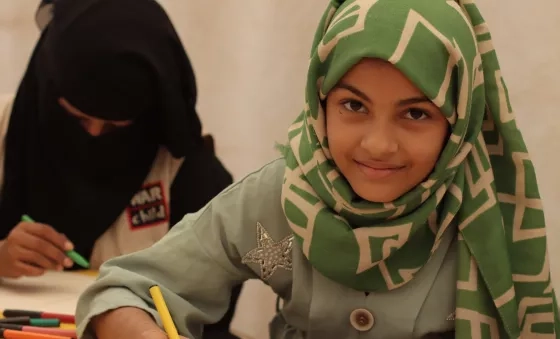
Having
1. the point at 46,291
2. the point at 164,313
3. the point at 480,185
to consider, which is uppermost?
the point at 480,185

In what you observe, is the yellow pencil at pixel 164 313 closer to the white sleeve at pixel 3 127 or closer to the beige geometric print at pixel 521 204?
the beige geometric print at pixel 521 204

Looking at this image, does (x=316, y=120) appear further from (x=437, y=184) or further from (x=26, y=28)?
(x=26, y=28)

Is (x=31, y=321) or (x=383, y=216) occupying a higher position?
(x=383, y=216)

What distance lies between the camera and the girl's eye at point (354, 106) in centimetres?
63

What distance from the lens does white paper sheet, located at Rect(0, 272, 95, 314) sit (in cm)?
87

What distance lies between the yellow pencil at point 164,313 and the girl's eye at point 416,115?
0.90 feet

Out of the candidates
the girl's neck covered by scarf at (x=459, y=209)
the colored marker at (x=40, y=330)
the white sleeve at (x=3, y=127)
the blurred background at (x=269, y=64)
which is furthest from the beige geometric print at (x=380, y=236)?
the white sleeve at (x=3, y=127)

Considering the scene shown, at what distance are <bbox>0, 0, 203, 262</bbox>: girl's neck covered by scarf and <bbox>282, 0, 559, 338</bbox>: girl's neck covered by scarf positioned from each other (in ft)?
1.18

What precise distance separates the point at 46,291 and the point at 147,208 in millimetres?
195

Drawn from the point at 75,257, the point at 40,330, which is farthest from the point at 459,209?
the point at 75,257

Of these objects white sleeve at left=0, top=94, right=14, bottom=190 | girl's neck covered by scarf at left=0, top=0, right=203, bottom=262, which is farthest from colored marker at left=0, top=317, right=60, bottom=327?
white sleeve at left=0, top=94, right=14, bottom=190

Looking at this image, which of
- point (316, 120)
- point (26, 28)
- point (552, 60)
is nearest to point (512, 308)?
point (316, 120)

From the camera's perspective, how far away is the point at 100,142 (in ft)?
3.36

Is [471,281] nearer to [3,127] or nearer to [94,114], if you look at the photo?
[94,114]
